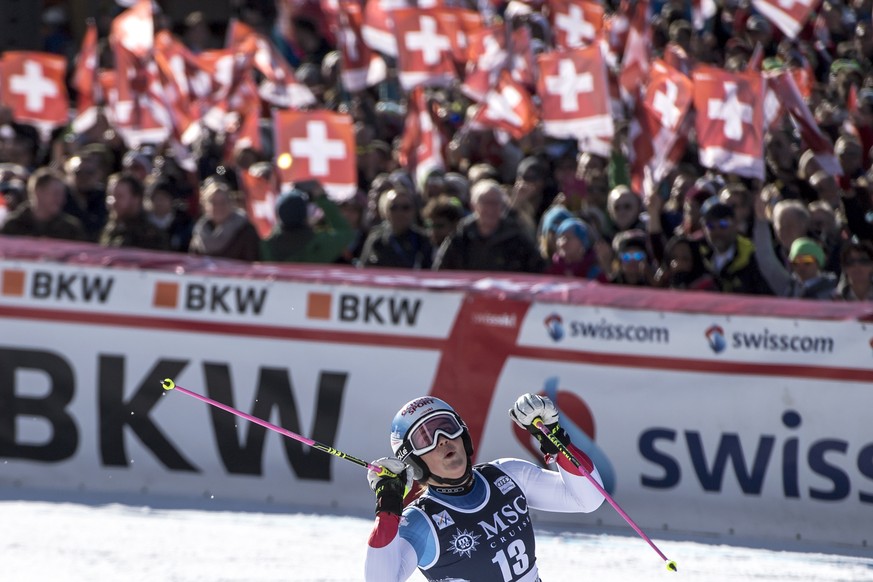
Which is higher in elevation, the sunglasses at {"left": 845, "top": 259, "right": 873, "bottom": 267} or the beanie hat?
the sunglasses at {"left": 845, "top": 259, "right": 873, "bottom": 267}

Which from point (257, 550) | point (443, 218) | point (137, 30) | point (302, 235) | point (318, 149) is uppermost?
point (443, 218)

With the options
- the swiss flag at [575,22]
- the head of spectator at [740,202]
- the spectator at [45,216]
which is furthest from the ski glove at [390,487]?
the swiss flag at [575,22]

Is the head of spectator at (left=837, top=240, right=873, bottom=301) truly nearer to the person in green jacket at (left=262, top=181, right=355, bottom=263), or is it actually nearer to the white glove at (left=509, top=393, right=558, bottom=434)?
the person in green jacket at (left=262, top=181, right=355, bottom=263)

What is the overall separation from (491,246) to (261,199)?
2920mm

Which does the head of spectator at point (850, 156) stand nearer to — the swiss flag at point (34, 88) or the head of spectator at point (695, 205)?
the head of spectator at point (695, 205)

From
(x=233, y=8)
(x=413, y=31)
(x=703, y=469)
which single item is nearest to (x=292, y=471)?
(x=703, y=469)

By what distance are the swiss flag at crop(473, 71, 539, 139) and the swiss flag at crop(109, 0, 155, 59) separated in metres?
3.61

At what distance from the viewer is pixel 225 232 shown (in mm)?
9367

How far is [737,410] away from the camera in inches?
Answer: 307

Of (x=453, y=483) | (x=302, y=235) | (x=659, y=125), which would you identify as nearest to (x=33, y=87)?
(x=302, y=235)

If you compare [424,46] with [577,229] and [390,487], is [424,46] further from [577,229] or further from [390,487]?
[390,487]

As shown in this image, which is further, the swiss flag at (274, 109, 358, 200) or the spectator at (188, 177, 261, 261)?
the swiss flag at (274, 109, 358, 200)

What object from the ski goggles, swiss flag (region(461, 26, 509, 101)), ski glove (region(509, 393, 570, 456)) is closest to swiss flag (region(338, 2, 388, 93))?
swiss flag (region(461, 26, 509, 101))

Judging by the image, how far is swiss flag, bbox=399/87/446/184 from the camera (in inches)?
458
